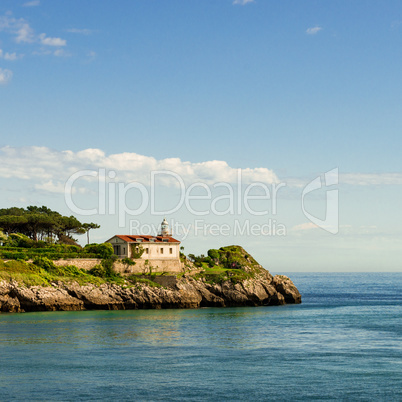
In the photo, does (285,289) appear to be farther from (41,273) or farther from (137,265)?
(41,273)

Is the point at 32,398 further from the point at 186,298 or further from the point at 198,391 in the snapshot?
the point at 186,298

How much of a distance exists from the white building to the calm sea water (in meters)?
23.0

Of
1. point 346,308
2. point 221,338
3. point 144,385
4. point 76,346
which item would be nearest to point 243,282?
point 346,308

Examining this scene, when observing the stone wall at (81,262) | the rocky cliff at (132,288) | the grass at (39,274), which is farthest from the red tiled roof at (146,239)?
the grass at (39,274)

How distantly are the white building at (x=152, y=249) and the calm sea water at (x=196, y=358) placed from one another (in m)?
23.0

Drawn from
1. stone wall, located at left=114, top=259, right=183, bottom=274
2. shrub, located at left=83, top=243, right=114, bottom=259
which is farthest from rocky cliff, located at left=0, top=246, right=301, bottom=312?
shrub, located at left=83, top=243, right=114, bottom=259

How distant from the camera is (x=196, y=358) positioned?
150ft

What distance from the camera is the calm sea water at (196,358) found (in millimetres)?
35531

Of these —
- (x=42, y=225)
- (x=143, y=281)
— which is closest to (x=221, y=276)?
(x=143, y=281)

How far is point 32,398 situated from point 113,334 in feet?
80.7

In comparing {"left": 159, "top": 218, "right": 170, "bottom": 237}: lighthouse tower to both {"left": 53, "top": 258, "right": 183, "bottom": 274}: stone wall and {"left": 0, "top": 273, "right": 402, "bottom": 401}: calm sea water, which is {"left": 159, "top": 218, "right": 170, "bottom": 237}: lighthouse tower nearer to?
{"left": 53, "top": 258, "right": 183, "bottom": 274}: stone wall

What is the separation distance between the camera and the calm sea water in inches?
1399

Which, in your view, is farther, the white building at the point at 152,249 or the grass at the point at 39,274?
the white building at the point at 152,249

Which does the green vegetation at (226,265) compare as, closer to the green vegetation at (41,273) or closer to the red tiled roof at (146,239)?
the red tiled roof at (146,239)
